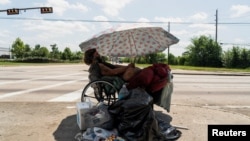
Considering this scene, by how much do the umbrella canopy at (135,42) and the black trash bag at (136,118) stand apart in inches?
81.1

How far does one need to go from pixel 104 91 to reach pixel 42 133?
6.34 feet

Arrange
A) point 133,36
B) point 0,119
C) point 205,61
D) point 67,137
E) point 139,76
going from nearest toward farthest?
point 67,137, point 139,76, point 0,119, point 133,36, point 205,61

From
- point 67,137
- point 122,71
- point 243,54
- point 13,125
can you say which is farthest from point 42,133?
point 243,54

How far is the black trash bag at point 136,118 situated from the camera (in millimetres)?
4926

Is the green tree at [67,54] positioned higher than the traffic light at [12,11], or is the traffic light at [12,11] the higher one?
the traffic light at [12,11]

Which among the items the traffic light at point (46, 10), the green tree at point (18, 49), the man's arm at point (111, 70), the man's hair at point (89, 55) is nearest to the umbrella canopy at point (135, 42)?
the man's hair at point (89, 55)

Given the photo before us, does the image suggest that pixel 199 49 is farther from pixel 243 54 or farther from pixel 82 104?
pixel 82 104

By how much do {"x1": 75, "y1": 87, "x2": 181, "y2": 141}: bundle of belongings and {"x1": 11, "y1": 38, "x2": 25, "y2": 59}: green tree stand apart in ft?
286

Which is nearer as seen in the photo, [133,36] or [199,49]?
[133,36]

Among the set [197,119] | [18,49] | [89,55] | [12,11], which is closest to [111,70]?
[89,55]

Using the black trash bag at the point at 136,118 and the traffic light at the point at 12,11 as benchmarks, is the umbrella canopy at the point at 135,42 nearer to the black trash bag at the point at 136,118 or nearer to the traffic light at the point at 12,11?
the black trash bag at the point at 136,118

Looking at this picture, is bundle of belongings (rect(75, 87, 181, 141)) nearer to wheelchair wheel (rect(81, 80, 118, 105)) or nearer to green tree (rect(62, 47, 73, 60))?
wheelchair wheel (rect(81, 80, 118, 105))

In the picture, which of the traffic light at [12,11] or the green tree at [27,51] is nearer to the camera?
the traffic light at [12,11]

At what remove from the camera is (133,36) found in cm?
790
